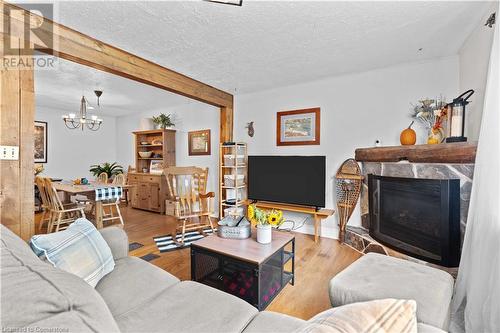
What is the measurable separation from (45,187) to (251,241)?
3.24m

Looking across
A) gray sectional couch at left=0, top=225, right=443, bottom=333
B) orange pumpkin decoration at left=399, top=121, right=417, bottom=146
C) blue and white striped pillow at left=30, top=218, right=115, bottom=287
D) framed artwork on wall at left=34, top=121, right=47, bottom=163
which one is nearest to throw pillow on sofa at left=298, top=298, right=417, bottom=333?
gray sectional couch at left=0, top=225, right=443, bottom=333

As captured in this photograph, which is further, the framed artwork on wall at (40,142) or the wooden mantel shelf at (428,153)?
the framed artwork on wall at (40,142)

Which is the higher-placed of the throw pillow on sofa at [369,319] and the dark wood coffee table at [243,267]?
the throw pillow on sofa at [369,319]

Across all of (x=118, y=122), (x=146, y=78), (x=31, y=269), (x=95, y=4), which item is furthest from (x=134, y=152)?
(x=31, y=269)

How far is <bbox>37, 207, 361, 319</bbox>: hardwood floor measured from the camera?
72.8 inches

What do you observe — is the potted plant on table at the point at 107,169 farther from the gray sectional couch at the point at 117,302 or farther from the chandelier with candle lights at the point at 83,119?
the gray sectional couch at the point at 117,302

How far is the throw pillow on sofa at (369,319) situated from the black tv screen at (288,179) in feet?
9.40

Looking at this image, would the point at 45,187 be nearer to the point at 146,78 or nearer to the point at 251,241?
the point at 146,78

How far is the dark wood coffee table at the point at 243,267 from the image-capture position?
171 centimetres

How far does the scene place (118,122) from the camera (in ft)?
21.7

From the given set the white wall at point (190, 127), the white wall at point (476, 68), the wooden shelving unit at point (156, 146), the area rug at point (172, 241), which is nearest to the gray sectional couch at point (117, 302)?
the area rug at point (172, 241)

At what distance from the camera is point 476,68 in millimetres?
2148

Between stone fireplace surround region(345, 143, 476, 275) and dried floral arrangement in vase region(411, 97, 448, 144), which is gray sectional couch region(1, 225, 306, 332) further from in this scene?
dried floral arrangement in vase region(411, 97, 448, 144)

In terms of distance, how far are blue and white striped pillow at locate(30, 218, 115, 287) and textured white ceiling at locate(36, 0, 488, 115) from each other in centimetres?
174
